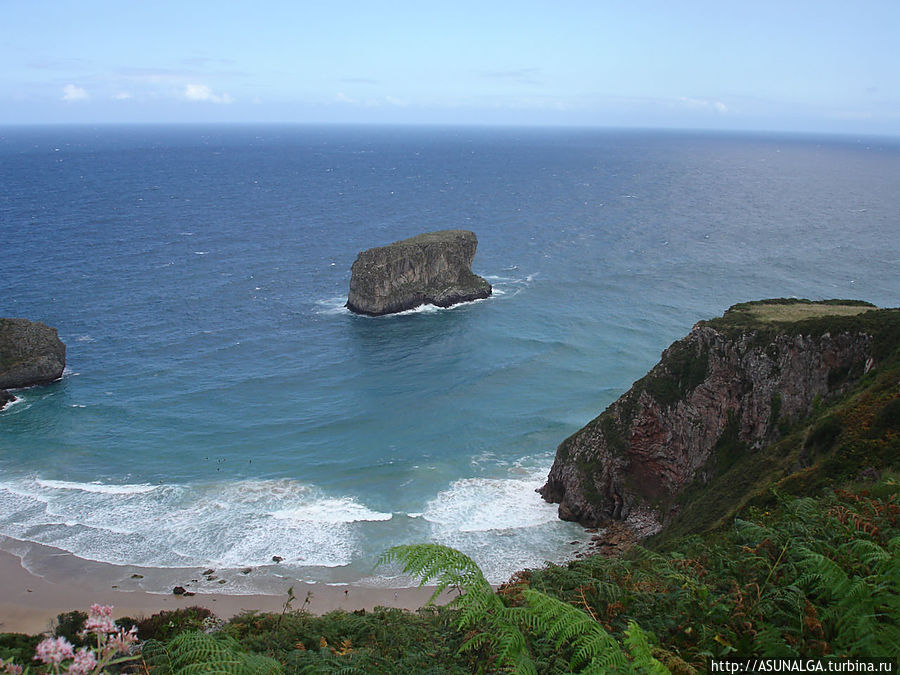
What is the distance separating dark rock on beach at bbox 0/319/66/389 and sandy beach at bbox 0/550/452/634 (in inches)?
1255

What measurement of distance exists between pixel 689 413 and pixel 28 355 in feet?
201

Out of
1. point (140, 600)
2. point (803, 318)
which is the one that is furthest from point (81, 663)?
point (803, 318)

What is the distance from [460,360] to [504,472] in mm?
23772

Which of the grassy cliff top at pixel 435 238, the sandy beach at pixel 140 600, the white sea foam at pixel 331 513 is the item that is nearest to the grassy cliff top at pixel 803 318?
the sandy beach at pixel 140 600

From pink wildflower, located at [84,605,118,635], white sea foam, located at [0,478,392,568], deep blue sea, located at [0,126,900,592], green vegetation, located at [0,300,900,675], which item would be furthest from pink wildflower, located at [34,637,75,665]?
white sea foam, located at [0,478,392,568]

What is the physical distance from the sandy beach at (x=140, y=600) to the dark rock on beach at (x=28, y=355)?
31882 millimetres

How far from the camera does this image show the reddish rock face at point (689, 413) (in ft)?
109

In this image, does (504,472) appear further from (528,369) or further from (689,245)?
(689,245)

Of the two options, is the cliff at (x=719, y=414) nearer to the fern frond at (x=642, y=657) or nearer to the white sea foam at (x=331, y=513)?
the white sea foam at (x=331, y=513)

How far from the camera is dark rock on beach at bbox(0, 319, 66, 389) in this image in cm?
6288

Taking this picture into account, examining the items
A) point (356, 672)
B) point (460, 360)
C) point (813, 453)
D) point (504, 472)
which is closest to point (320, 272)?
point (460, 360)

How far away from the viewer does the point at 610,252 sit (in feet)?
374

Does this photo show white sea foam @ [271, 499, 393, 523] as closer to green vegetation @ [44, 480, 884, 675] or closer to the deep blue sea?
the deep blue sea

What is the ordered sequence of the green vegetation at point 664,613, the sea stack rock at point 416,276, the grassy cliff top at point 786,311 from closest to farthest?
the green vegetation at point 664,613 < the grassy cliff top at point 786,311 < the sea stack rock at point 416,276
